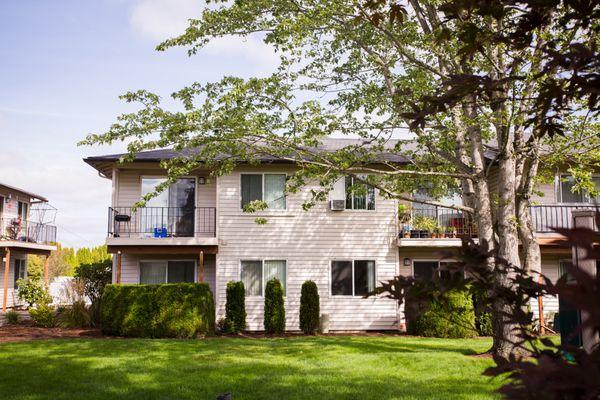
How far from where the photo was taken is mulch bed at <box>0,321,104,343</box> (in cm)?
1436

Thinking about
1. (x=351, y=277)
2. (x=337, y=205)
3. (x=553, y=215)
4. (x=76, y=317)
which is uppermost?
(x=337, y=205)

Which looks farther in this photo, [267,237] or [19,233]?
[19,233]

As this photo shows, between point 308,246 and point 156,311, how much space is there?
545cm

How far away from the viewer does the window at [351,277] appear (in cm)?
1822

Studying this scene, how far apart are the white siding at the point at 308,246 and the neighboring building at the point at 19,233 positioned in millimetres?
10840

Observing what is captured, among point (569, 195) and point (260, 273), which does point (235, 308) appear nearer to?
point (260, 273)

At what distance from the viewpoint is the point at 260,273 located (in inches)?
714

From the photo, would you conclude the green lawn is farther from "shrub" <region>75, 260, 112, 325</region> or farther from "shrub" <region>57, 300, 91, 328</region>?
"shrub" <region>75, 260, 112, 325</region>

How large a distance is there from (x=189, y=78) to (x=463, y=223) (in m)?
11.1

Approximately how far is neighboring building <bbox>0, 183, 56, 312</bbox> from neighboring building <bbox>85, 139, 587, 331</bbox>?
→ 8.24 metres

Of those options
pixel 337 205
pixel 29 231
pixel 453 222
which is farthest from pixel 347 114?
pixel 29 231

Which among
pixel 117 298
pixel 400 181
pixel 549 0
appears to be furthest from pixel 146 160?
pixel 549 0

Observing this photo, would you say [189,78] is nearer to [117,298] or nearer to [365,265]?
[117,298]

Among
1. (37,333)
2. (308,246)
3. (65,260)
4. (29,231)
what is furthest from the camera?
(65,260)
